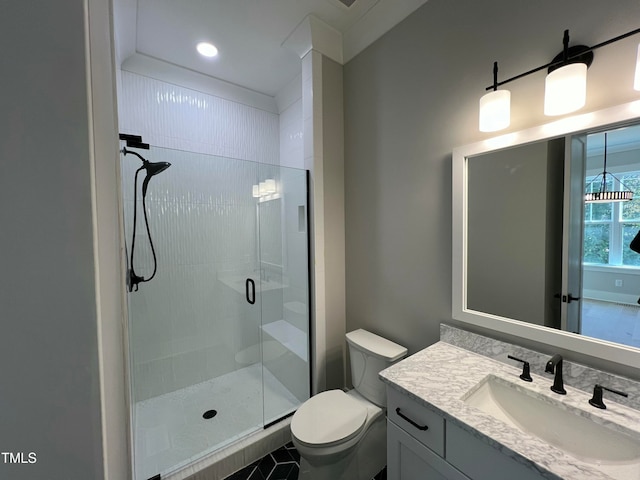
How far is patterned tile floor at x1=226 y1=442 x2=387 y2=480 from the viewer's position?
1.52 m

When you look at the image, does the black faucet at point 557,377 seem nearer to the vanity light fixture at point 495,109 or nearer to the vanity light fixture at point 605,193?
the vanity light fixture at point 605,193

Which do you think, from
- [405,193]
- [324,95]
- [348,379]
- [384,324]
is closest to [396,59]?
[324,95]

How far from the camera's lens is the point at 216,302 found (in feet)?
7.49

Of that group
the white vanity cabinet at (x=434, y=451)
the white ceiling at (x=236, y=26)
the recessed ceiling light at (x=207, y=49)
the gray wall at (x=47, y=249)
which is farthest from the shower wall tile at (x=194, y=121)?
the white vanity cabinet at (x=434, y=451)

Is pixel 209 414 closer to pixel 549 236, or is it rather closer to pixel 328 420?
pixel 328 420

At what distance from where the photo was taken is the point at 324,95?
1.93 metres

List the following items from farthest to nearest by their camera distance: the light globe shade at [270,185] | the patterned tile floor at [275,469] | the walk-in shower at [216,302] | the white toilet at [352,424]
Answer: the light globe shade at [270,185]
the walk-in shower at [216,302]
the patterned tile floor at [275,469]
the white toilet at [352,424]

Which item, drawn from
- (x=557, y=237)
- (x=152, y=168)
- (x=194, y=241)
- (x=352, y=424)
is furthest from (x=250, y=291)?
(x=557, y=237)

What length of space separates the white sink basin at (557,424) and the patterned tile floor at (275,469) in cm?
91

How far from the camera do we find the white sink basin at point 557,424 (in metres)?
0.80

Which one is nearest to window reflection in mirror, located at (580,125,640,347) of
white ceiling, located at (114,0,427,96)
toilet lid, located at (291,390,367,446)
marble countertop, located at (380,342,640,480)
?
marble countertop, located at (380,342,640,480)

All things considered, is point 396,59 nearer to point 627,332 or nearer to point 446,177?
point 446,177

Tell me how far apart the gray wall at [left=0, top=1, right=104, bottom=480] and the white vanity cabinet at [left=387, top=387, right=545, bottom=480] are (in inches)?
40.1

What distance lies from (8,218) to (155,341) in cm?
206
